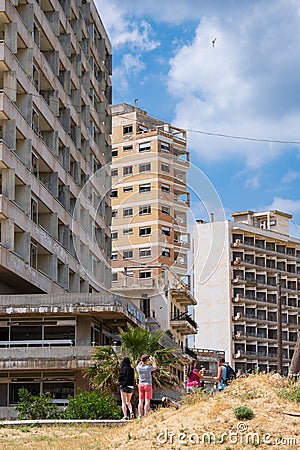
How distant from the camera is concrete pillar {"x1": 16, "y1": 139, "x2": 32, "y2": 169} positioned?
4697 cm

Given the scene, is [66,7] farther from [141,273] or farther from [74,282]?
[141,273]

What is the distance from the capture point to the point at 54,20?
55.6 metres

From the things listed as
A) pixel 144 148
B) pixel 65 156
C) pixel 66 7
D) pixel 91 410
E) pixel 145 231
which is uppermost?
pixel 66 7

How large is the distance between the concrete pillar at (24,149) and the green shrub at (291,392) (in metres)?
28.3

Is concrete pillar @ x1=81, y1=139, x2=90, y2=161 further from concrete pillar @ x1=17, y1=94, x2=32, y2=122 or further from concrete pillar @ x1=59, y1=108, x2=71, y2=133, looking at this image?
concrete pillar @ x1=17, y1=94, x2=32, y2=122

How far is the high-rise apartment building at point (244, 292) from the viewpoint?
110 metres

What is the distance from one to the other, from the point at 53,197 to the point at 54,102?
6.14 m

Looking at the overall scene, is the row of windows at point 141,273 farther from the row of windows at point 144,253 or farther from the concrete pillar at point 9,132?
the concrete pillar at point 9,132

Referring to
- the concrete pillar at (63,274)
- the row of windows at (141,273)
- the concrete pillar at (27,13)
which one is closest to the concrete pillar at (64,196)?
the concrete pillar at (63,274)

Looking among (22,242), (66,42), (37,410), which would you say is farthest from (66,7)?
(37,410)

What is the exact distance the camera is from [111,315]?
132 ft

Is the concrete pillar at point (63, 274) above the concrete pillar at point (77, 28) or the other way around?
the other way around

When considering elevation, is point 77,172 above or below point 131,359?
above

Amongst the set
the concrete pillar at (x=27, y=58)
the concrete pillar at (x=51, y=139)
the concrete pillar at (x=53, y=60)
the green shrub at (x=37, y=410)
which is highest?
the concrete pillar at (x=53, y=60)
